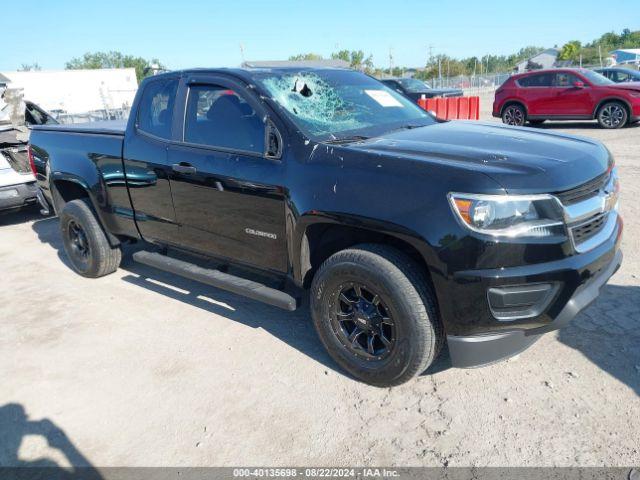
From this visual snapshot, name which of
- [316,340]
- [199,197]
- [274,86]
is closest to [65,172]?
[199,197]

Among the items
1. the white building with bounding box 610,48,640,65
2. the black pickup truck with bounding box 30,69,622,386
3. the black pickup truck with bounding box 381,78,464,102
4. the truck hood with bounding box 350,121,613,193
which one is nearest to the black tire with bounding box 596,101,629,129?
the black pickup truck with bounding box 381,78,464,102

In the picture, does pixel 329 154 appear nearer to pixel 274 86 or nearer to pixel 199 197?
pixel 274 86

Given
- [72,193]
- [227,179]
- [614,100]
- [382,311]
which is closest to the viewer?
[382,311]

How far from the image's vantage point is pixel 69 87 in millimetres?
44969

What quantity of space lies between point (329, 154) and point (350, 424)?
Result: 58.7 inches

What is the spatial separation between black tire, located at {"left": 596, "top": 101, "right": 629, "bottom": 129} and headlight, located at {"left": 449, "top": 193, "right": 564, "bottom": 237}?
12.1 meters

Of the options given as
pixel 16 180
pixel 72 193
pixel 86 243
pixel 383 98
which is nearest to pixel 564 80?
pixel 383 98

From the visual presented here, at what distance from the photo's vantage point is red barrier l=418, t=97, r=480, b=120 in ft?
46.4

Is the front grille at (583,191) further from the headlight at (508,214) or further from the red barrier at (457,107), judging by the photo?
the red barrier at (457,107)

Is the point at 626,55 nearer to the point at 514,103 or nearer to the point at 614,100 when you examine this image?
the point at 514,103

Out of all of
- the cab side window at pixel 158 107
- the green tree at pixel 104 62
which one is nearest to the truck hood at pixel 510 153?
the cab side window at pixel 158 107

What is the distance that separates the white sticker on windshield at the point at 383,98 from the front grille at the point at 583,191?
166 cm

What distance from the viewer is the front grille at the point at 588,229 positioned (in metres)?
2.48

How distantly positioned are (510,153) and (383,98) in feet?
4.89
